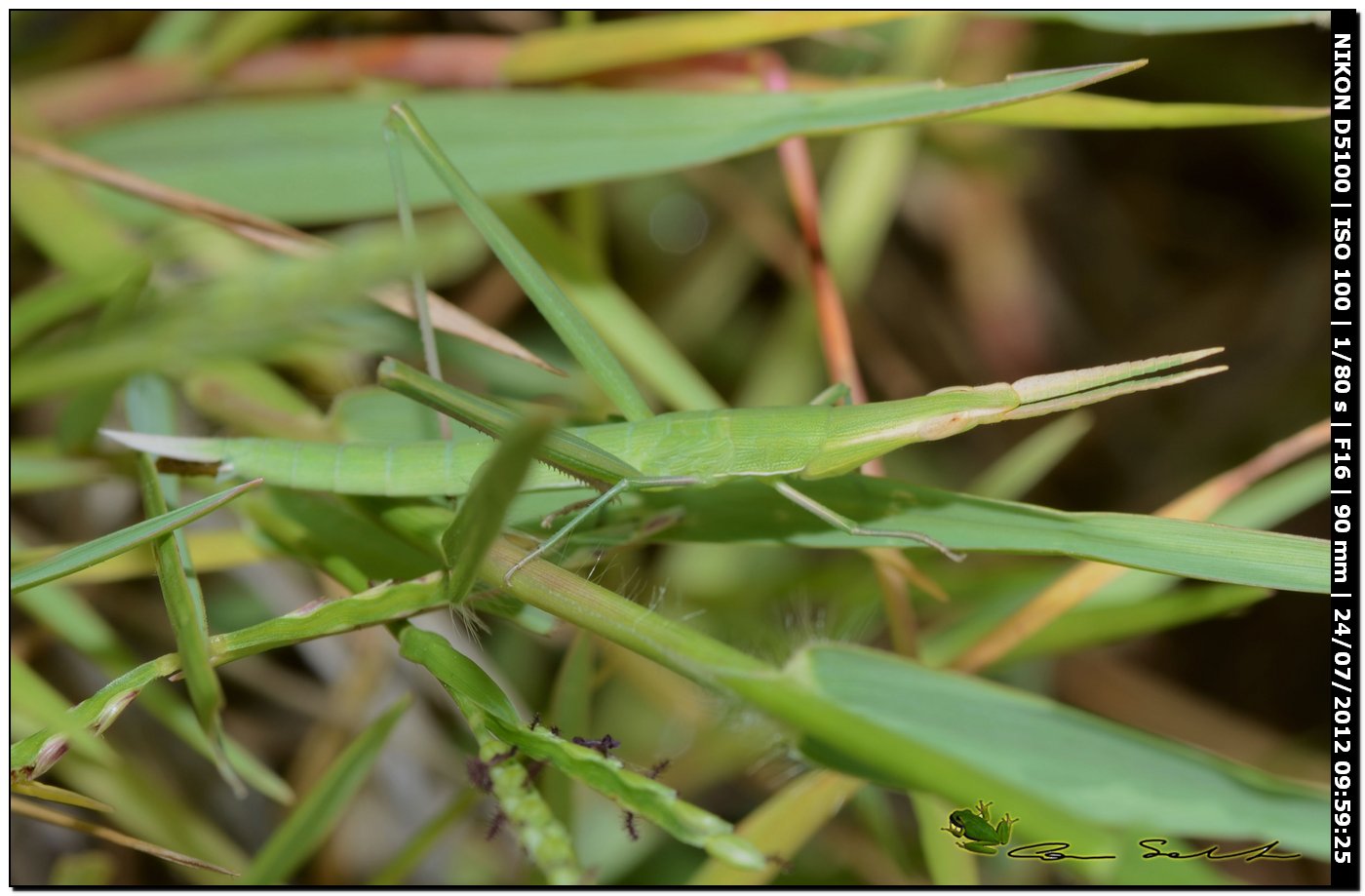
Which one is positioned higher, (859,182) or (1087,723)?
(859,182)

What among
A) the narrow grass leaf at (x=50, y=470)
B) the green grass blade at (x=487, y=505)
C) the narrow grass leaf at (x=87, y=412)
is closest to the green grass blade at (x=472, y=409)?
the green grass blade at (x=487, y=505)

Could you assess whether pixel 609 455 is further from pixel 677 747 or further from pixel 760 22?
pixel 677 747

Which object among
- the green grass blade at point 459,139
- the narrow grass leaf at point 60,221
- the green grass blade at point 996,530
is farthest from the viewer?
the narrow grass leaf at point 60,221

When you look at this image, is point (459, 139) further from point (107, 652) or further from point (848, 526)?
point (107, 652)

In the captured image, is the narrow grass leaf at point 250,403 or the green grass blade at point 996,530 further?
the narrow grass leaf at point 250,403

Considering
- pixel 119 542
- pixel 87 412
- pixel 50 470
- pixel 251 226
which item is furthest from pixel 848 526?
pixel 50 470

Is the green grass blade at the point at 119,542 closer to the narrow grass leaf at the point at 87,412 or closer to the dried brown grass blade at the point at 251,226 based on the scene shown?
the narrow grass leaf at the point at 87,412

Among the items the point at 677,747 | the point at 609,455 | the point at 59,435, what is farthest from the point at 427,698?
the point at 609,455

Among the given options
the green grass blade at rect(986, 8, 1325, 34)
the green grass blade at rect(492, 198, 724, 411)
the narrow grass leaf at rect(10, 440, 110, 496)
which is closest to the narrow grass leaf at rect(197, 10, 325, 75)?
the green grass blade at rect(492, 198, 724, 411)
